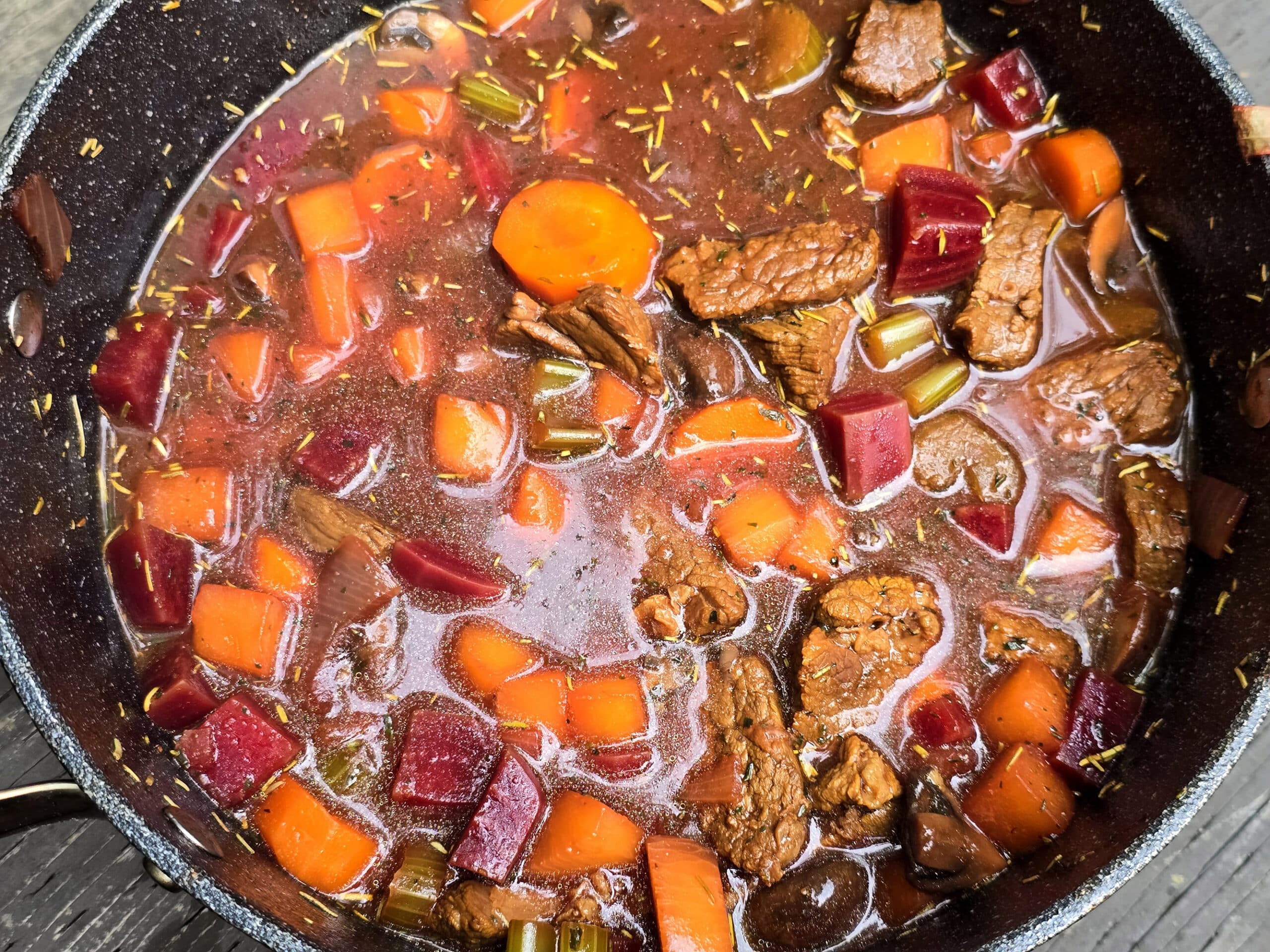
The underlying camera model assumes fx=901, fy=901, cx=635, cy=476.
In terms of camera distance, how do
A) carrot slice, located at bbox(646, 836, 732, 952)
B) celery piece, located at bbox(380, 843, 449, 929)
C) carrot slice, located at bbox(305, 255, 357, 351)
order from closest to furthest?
1. carrot slice, located at bbox(646, 836, 732, 952)
2. celery piece, located at bbox(380, 843, 449, 929)
3. carrot slice, located at bbox(305, 255, 357, 351)

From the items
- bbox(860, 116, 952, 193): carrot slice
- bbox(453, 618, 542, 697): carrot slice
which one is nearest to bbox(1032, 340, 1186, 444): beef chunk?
bbox(860, 116, 952, 193): carrot slice

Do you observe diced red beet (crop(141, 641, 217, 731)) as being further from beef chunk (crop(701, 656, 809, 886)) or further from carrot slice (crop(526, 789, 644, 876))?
beef chunk (crop(701, 656, 809, 886))

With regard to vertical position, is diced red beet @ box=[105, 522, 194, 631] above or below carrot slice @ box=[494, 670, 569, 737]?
above

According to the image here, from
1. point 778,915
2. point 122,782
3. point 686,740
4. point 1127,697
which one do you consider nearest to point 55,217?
point 122,782

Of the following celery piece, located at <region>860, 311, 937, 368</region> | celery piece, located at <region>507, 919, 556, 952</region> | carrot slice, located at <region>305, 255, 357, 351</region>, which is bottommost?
celery piece, located at <region>507, 919, 556, 952</region>

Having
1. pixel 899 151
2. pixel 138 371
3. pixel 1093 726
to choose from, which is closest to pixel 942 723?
pixel 1093 726

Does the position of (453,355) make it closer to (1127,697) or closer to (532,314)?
(532,314)
